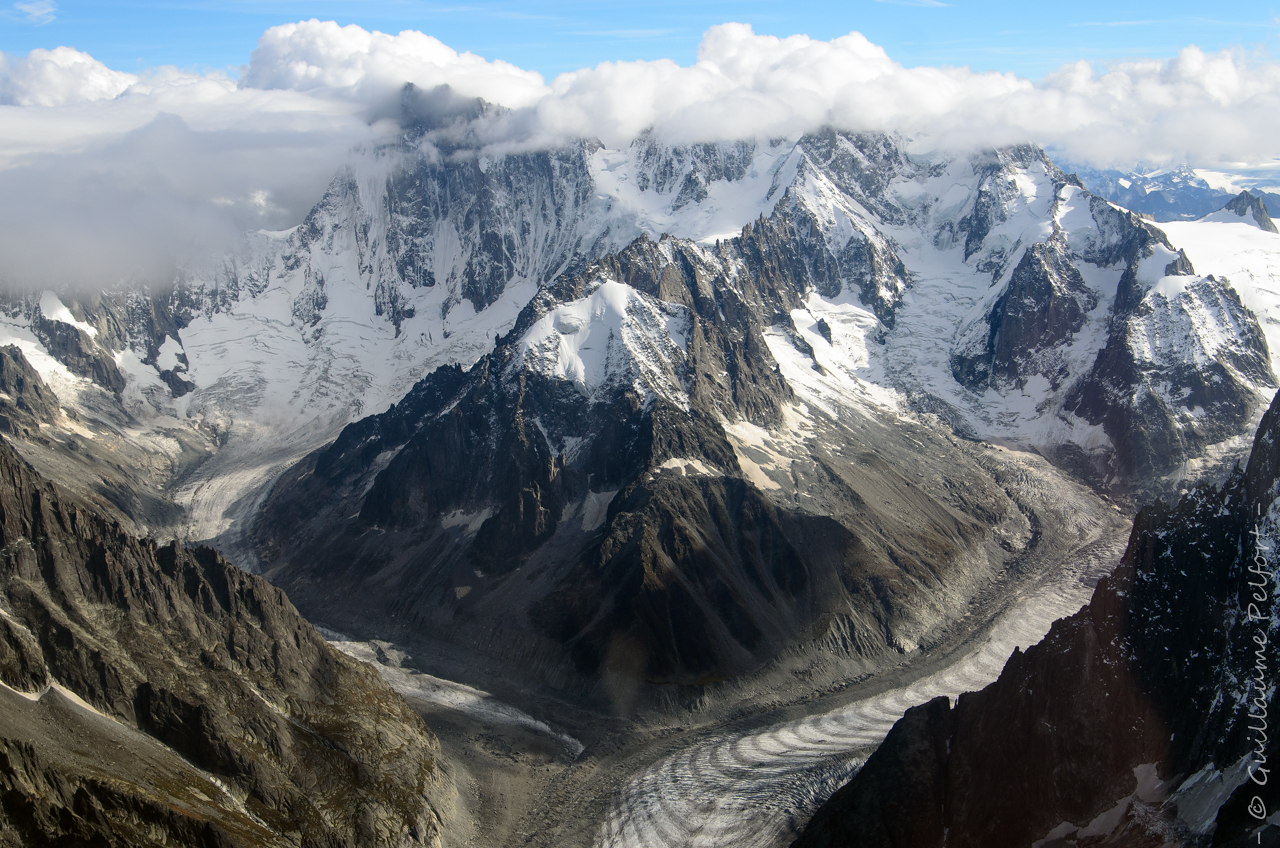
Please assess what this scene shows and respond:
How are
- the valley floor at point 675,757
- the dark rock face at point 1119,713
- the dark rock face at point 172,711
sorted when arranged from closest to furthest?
1. the dark rock face at point 1119,713
2. the dark rock face at point 172,711
3. the valley floor at point 675,757

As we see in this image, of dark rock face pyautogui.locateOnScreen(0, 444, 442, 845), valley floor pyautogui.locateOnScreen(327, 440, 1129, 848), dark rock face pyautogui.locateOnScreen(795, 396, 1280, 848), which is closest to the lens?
dark rock face pyautogui.locateOnScreen(795, 396, 1280, 848)

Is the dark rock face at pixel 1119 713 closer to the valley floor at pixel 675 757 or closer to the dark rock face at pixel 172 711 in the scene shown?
the valley floor at pixel 675 757

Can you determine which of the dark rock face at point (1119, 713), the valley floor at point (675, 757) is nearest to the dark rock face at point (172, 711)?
the valley floor at point (675, 757)

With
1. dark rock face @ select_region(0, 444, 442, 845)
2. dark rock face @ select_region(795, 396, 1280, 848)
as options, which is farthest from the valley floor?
dark rock face @ select_region(795, 396, 1280, 848)

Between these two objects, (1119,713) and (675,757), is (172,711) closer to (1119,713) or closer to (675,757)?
(675,757)

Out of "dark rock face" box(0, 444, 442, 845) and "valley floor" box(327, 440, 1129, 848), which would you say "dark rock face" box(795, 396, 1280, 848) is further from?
"dark rock face" box(0, 444, 442, 845)

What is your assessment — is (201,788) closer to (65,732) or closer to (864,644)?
(65,732)

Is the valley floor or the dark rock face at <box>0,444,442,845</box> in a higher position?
the dark rock face at <box>0,444,442,845</box>

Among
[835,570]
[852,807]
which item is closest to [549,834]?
[852,807]
